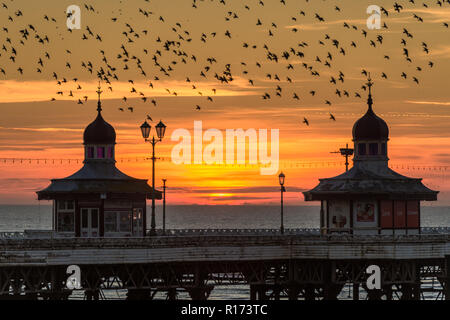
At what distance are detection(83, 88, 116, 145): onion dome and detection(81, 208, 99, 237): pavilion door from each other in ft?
25.7

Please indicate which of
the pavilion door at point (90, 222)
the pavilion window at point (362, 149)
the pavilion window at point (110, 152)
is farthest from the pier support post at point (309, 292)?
the pavilion window at point (110, 152)

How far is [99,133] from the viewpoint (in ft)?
343

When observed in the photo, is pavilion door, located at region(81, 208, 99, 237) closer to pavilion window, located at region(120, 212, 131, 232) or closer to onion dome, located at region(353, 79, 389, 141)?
pavilion window, located at region(120, 212, 131, 232)

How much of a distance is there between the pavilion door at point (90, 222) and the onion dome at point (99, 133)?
7.85m

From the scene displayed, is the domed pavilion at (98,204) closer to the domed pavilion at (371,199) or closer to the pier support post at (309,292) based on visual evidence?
the pier support post at (309,292)

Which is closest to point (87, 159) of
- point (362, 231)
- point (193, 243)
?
point (193, 243)

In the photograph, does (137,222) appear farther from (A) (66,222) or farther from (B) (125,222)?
(A) (66,222)

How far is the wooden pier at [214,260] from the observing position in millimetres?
87375

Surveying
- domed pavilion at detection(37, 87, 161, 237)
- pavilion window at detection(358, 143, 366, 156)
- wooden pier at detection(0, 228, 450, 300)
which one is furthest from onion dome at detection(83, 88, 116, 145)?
pavilion window at detection(358, 143, 366, 156)

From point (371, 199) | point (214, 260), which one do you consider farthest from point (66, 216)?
point (371, 199)

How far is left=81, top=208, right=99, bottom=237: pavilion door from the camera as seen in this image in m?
98.4
